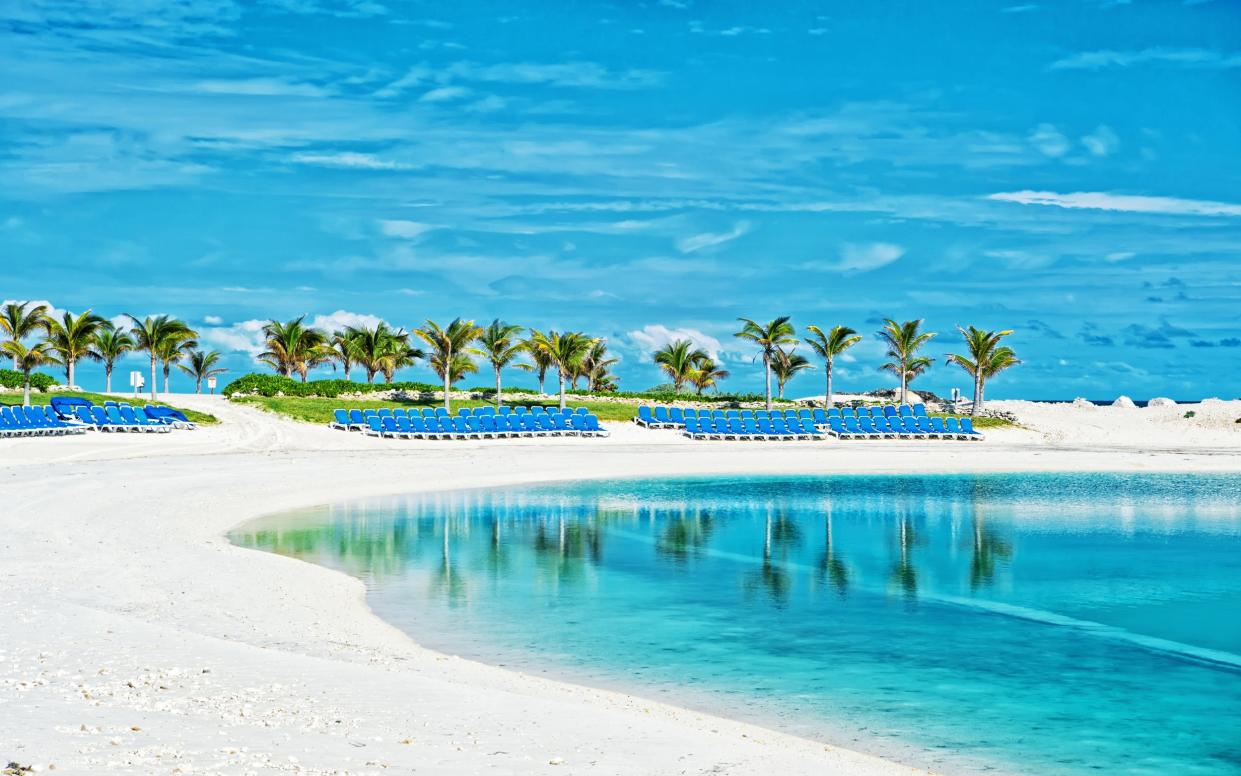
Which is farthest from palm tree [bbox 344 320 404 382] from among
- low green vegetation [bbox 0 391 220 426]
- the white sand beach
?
the white sand beach

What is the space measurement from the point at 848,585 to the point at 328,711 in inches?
347

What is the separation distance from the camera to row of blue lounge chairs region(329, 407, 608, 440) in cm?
3894

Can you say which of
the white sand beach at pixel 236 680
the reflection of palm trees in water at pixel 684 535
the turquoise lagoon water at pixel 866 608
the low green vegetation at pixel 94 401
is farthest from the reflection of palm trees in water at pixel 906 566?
the low green vegetation at pixel 94 401

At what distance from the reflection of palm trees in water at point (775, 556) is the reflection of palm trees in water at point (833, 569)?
1.66 ft

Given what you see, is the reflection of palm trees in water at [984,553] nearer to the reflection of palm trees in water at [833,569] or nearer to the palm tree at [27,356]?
the reflection of palm trees in water at [833,569]

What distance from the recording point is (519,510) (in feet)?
74.2

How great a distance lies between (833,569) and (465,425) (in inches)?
978

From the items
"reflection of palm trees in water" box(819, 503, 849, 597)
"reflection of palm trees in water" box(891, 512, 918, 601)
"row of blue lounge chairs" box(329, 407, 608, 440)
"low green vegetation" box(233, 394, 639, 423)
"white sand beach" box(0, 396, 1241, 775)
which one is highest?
"low green vegetation" box(233, 394, 639, 423)

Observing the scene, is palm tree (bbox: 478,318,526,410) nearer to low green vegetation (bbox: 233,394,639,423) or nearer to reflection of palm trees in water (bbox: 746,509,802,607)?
low green vegetation (bbox: 233,394,639,423)

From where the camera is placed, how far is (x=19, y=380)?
1998 inches

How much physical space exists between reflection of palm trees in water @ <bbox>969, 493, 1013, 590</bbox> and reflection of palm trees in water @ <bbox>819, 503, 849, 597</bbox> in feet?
5.31

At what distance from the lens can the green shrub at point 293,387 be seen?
50.6 metres

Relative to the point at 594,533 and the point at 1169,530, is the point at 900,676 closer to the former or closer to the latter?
the point at 594,533

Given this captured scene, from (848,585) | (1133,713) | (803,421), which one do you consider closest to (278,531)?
(848,585)
